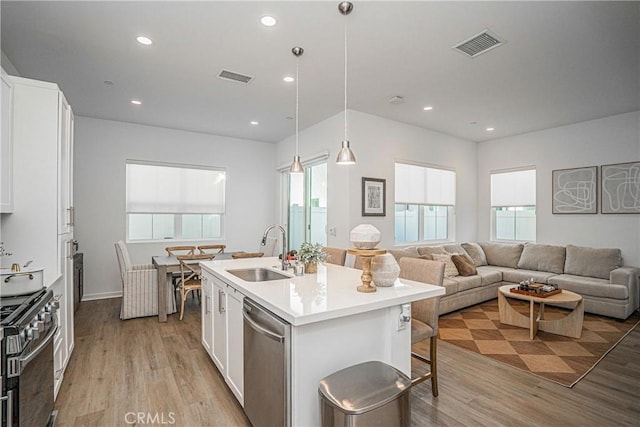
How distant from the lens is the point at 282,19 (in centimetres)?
250

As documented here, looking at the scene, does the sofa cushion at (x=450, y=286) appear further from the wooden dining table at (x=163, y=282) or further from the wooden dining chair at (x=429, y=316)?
the wooden dining table at (x=163, y=282)

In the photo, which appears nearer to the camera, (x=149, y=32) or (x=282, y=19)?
(x=282, y=19)

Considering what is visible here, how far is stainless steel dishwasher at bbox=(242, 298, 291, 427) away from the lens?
5.25 ft

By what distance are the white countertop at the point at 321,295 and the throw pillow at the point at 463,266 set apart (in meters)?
2.88

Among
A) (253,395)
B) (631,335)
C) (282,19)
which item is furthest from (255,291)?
(631,335)

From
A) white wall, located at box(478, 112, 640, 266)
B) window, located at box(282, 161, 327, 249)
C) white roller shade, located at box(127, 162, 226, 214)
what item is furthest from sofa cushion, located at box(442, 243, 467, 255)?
white roller shade, located at box(127, 162, 226, 214)

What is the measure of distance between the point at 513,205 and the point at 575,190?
102 centimetres

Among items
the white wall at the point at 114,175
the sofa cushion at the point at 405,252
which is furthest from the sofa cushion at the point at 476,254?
the white wall at the point at 114,175

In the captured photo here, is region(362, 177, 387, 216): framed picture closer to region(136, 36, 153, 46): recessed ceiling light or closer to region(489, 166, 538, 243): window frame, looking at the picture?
region(489, 166, 538, 243): window frame

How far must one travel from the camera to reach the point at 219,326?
259 cm

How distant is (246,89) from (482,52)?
8.43 feet

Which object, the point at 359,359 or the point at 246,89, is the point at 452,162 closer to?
the point at 246,89

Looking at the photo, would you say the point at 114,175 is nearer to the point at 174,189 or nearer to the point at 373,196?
the point at 174,189

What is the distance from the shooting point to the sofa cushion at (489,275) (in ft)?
16.2
